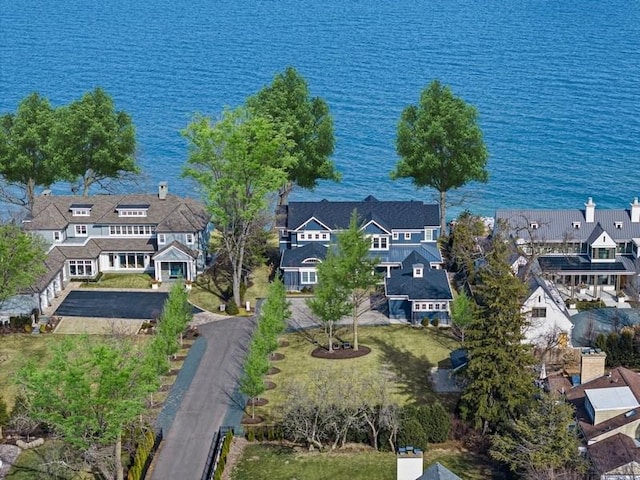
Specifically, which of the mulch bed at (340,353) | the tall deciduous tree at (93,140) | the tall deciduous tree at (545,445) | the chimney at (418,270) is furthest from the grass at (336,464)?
the tall deciduous tree at (93,140)

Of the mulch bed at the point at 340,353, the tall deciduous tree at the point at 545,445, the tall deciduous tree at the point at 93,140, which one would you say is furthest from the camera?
the tall deciduous tree at the point at 93,140

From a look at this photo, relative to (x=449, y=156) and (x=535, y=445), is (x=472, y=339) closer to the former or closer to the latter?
(x=535, y=445)

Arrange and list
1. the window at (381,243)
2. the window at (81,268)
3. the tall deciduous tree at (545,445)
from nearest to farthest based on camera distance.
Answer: the tall deciduous tree at (545,445), the window at (381,243), the window at (81,268)

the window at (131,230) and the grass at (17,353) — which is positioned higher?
the window at (131,230)

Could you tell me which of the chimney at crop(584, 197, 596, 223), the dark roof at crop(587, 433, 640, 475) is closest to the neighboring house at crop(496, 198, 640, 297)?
the chimney at crop(584, 197, 596, 223)

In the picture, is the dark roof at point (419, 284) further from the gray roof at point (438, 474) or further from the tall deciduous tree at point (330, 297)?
the gray roof at point (438, 474)

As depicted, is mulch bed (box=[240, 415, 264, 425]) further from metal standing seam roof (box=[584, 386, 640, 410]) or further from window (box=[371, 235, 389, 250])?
window (box=[371, 235, 389, 250])
